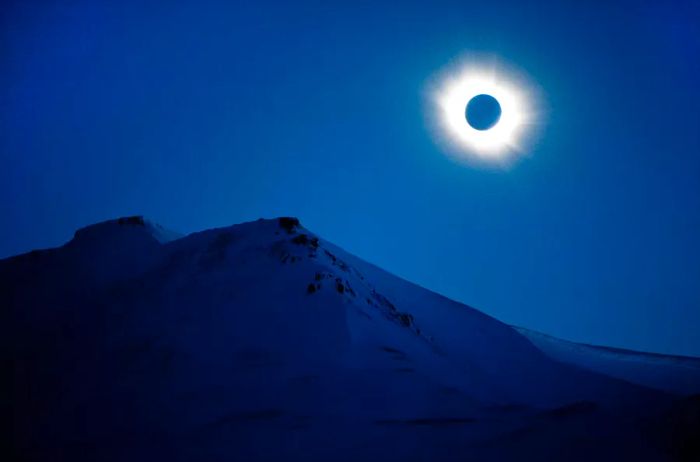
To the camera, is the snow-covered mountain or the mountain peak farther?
the mountain peak

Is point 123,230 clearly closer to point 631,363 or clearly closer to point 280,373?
point 280,373

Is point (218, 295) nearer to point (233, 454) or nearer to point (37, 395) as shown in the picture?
point (37, 395)

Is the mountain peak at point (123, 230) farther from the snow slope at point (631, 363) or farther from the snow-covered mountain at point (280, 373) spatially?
the snow slope at point (631, 363)

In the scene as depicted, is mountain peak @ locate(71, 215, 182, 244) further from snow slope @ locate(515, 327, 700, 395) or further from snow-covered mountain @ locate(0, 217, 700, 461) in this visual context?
snow slope @ locate(515, 327, 700, 395)

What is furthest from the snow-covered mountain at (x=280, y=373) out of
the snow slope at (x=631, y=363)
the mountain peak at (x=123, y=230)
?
the mountain peak at (x=123, y=230)

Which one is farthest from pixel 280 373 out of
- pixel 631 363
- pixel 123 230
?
pixel 631 363

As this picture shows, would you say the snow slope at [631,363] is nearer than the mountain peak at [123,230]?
Yes

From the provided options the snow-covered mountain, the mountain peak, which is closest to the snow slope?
the snow-covered mountain

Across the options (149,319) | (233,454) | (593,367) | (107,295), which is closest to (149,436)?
(233,454)
